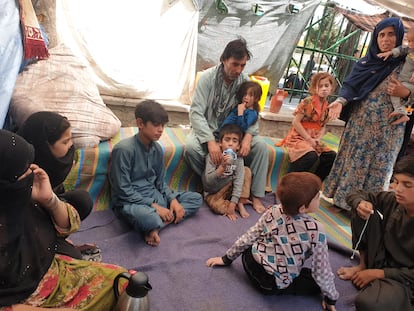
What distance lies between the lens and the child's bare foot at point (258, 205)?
118 inches

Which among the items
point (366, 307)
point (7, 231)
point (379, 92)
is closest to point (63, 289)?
point (7, 231)

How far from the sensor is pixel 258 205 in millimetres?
3047

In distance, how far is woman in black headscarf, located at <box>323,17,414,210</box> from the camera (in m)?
2.74

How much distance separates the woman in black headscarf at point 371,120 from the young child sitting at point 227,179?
35.8 inches

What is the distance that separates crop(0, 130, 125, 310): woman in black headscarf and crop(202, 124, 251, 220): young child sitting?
1407 mm

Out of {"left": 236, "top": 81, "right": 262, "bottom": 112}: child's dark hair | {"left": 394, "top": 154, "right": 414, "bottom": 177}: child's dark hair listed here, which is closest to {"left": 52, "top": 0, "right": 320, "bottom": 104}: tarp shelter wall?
{"left": 236, "top": 81, "right": 262, "bottom": 112}: child's dark hair

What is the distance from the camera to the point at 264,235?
1.99m

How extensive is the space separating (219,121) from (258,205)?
0.83 m

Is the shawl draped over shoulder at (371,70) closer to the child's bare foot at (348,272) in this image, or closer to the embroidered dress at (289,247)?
the child's bare foot at (348,272)

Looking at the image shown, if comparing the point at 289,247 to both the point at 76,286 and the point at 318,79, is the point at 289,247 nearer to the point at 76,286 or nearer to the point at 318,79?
the point at 76,286

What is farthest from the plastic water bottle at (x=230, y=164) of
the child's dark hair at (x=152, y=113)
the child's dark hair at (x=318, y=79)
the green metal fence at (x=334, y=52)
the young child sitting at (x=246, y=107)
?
the green metal fence at (x=334, y=52)

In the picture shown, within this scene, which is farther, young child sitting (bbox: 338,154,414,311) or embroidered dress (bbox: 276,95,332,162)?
embroidered dress (bbox: 276,95,332,162)

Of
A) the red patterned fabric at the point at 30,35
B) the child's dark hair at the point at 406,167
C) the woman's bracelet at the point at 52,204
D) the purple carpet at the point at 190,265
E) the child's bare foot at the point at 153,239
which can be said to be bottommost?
the purple carpet at the point at 190,265

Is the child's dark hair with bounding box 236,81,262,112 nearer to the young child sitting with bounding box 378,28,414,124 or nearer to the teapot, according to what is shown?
the young child sitting with bounding box 378,28,414,124
